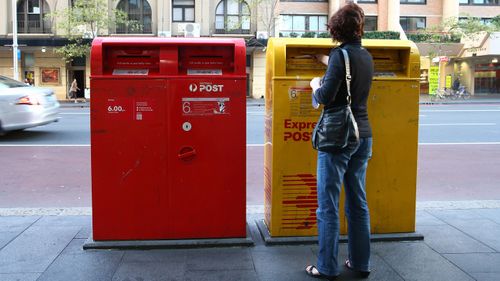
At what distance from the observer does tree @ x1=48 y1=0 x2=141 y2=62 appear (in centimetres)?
3346

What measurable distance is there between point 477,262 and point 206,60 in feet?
8.77

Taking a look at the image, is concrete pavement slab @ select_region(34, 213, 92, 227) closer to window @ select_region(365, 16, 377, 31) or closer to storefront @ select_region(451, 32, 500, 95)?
window @ select_region(365, 16, 377, 31)

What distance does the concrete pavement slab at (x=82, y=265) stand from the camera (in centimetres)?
376

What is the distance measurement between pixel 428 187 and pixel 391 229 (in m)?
3.35

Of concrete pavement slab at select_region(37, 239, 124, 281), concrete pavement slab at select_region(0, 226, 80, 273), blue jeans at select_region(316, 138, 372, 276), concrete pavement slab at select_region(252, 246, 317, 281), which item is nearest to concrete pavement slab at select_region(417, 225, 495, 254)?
blue jeans at select_region(316, 138, 372, 276)

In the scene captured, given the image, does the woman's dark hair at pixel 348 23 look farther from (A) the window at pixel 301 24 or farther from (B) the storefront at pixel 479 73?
(B) the storefront at pixel 479 73

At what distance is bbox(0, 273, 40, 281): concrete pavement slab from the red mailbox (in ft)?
2.21

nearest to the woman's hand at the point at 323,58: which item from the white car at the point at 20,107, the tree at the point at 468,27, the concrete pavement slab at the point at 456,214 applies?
the concrete pavement slab at the point at 456,214

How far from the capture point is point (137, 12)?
37969 millimetres

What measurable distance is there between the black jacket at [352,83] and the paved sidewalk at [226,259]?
1137mm

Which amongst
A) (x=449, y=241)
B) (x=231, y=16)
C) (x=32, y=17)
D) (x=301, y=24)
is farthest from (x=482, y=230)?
(x=301, y=24)

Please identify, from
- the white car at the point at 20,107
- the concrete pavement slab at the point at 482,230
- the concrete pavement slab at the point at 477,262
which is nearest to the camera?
the concrete pavement slab at the point at 477,262

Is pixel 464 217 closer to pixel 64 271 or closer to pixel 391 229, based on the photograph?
pixel 391 229

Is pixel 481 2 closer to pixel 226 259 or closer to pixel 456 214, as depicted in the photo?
pixel 456 214
